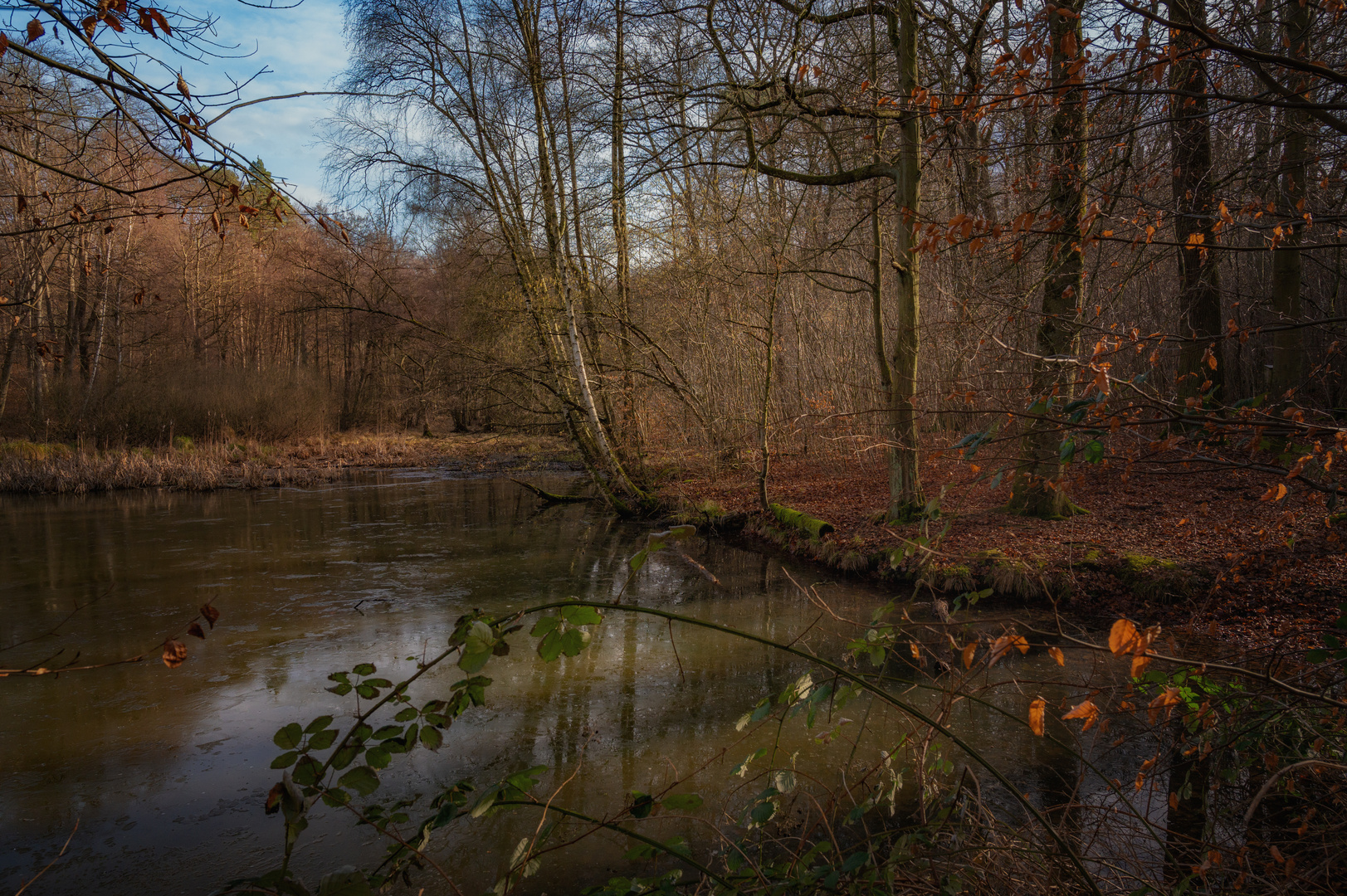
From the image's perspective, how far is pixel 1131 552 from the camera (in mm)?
6617

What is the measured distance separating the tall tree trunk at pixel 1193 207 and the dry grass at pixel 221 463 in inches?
409

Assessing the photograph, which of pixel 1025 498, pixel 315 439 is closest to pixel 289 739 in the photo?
pixel 1025 498

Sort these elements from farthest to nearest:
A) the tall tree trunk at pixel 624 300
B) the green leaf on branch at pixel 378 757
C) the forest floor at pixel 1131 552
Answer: the tall tree trunk at pixel 624 300 < the forest floor at pixel 1131 552 < the green leaf on branch at pixel 378 757

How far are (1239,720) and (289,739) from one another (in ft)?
10.9

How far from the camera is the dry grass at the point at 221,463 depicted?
50.5 feet

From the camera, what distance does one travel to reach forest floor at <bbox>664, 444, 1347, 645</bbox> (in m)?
5.28

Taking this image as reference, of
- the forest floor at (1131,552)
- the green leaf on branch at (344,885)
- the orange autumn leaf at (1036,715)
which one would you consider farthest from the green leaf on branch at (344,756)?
the forest floor at (1131,552)

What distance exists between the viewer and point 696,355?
12430 mm

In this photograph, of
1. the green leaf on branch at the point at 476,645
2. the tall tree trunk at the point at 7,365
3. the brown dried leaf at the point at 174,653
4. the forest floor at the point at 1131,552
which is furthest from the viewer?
the tall tree trunk at the point at 7,365

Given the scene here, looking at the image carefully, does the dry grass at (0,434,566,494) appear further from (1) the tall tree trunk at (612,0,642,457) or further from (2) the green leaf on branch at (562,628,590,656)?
Answer: (2) the green leaf on branch at (562,628,590,656)

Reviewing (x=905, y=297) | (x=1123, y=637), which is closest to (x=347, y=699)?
(x=1123, y=637)

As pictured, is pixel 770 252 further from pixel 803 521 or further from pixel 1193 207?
pixel 1193 207

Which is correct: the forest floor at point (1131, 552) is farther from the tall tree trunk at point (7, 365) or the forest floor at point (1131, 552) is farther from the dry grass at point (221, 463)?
the tall tree trunk at point (7, 365)

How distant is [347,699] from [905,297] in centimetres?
636
